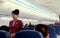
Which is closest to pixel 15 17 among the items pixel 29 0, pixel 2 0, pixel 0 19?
pixel 2 0

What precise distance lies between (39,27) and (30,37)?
415 mm

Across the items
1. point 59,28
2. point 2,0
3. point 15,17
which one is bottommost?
point 59,28

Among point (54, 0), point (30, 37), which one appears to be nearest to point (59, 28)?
point (54, 0)

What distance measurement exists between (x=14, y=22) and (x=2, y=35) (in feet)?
3.77

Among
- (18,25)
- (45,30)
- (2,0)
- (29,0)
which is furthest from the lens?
(29,0)

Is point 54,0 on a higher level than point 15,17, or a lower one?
higher

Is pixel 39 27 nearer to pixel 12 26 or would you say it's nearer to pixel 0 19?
pixel 12 26

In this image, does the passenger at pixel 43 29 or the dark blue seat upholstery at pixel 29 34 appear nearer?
the dark blue seat upholstery at pixel 29 34

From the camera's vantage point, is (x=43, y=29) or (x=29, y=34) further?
(x=43, y=29)

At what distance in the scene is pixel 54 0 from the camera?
891 centimetres

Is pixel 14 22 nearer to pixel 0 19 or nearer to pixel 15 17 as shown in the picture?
pixel 15 17

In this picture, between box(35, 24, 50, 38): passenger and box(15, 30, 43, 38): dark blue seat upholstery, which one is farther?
box(35, 24, 50, 38): passenger

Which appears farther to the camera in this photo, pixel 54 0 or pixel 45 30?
pixel 54 0

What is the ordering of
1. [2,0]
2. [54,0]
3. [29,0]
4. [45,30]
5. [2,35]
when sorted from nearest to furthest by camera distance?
[2,35]
[45,30]
[2,0]
[29,0]
[54,0]
